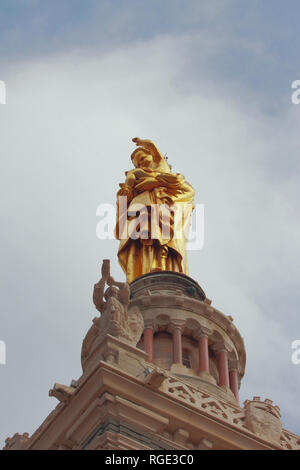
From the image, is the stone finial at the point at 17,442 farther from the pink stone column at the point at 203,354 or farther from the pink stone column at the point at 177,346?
the pink stone column at the point at 203,354

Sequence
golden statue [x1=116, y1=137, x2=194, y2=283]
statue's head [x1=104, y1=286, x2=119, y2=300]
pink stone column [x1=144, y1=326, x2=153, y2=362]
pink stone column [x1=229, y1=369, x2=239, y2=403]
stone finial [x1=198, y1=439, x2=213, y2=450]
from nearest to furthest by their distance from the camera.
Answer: stone finial [x1=198, y1=439, x2=213, y2=450] < statue's head [x1=104, y1=286, x2=119, y2=300] < pink stone column [x1=144, y1=326, x2=153, y2=362] < pink stone column [x1=229, y1=369, x2=239, y2=403] < golden statue [x1=116, y1=137, x2=194, y2=283]

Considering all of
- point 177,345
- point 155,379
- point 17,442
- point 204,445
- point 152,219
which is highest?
point 152,219

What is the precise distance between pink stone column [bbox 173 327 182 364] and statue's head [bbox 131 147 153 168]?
39.4 ft

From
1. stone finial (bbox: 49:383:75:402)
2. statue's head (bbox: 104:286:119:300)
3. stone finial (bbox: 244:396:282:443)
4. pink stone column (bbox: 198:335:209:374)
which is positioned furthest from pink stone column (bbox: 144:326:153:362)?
stone finial (bbox: 49:383:75:402)

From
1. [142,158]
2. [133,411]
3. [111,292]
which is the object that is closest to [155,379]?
[133,411]

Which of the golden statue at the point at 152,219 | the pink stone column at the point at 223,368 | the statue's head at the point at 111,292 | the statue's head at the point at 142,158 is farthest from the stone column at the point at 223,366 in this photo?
the statue's head at the point at 142,158

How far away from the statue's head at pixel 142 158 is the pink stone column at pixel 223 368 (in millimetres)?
12137

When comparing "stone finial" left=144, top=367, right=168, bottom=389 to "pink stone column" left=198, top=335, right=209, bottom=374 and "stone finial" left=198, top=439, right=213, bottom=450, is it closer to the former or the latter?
"stone finial" left=198, top=439, right=213, bottom=450

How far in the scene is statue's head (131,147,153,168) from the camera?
4556 centimetres

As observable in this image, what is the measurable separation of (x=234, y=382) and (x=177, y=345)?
3189mm

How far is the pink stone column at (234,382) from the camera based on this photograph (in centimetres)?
3609

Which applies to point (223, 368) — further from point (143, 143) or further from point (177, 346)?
point (143, 143)

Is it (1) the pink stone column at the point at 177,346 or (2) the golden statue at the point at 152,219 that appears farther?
(2) the golden statue at the point at 152,219

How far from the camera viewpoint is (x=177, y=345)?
34.8 metres
